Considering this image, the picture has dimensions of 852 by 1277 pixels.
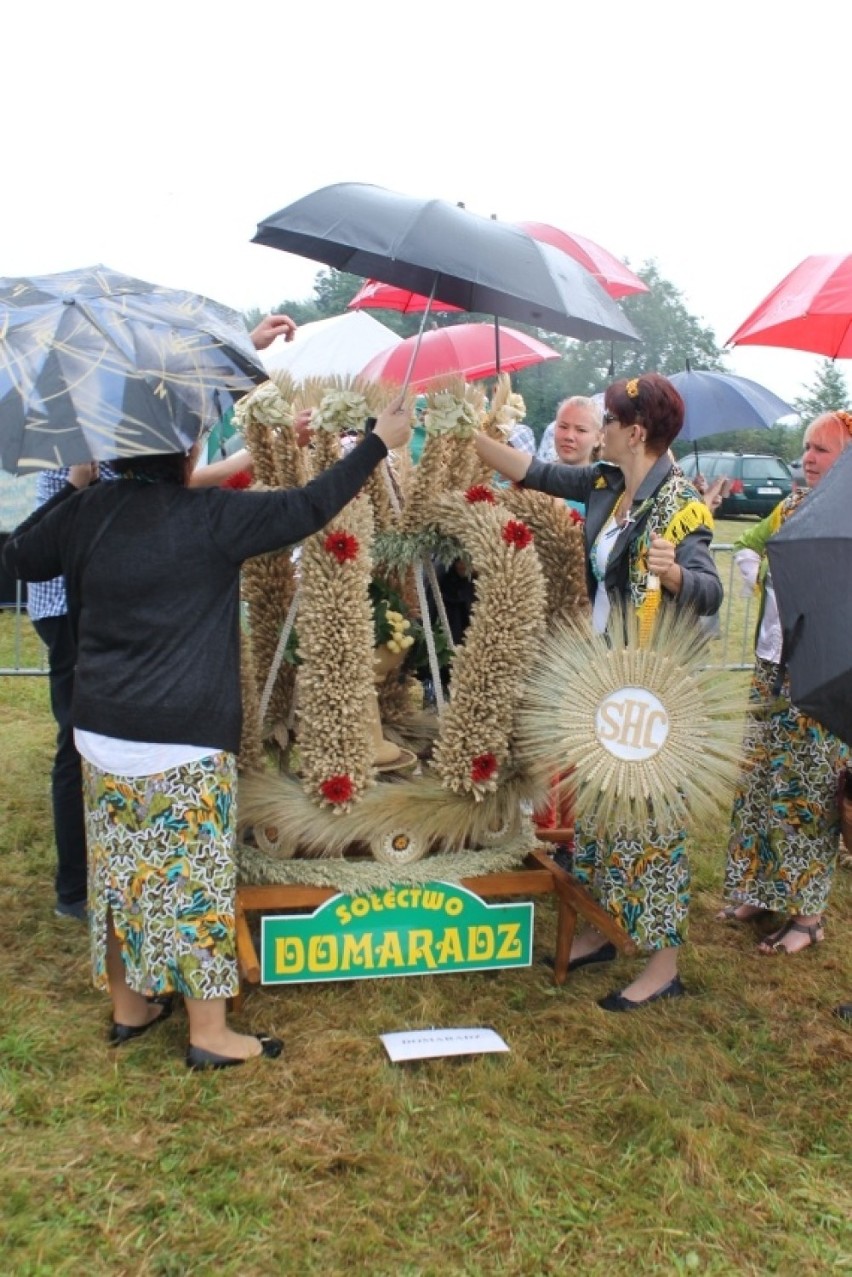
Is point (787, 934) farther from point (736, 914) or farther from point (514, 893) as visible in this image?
point (514, 893)

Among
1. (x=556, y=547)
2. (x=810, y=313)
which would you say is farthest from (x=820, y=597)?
(x=810, y=313)

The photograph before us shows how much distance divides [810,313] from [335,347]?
3.65 metres

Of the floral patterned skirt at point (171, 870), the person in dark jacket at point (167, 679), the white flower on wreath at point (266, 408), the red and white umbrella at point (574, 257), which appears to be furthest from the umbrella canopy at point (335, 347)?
the floral patterned skirt at point (171, 870)

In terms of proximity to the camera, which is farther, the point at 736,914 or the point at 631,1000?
the point at 736,914

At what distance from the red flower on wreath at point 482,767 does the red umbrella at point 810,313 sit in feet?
5.45

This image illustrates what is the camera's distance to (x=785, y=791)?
142 inches

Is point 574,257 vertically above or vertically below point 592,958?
above

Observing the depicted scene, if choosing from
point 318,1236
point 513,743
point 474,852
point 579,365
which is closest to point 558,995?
point 474,852

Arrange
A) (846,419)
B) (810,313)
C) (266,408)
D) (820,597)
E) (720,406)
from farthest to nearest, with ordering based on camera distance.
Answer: (720,406)
(846,419)
(810,313)
(266,408)
(820,597)

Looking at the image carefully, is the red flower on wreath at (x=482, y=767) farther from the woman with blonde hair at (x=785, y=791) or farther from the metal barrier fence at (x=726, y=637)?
the metal barrier fence at (x=726, y=637)

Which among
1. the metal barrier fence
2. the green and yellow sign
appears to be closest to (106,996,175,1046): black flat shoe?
the green and yellow sign

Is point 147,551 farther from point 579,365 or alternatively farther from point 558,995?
point 579,365

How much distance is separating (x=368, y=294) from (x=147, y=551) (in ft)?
9.07

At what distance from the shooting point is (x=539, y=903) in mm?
3920
